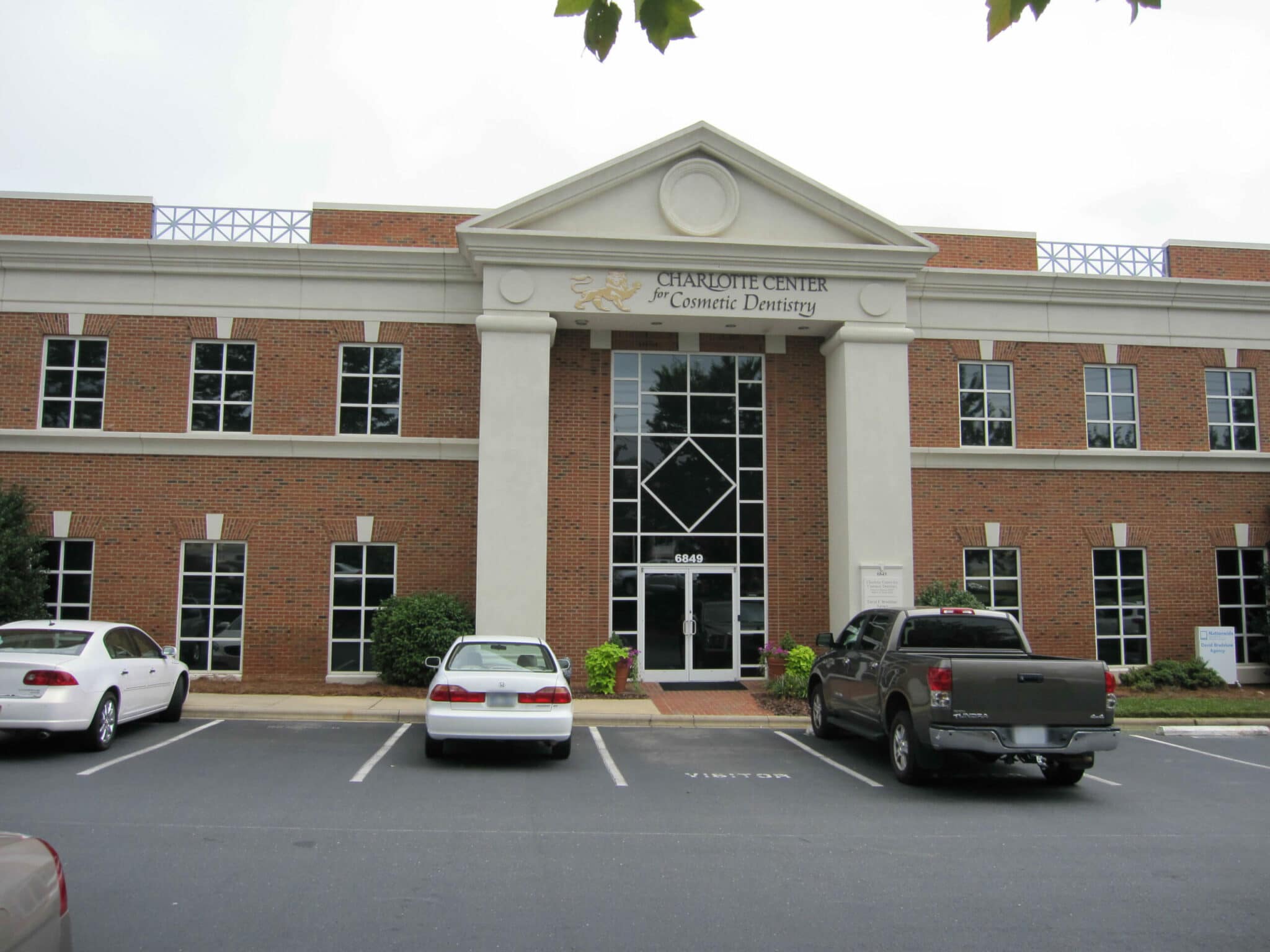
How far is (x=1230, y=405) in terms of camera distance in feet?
65.9

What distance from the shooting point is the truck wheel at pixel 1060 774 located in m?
10.3

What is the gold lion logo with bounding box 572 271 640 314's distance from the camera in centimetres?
1741

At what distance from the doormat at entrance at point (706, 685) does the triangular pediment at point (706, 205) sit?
7.71m

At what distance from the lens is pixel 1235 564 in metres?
19.8

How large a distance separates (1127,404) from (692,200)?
9.68 m

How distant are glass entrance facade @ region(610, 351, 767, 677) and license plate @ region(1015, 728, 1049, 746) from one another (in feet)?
29.6

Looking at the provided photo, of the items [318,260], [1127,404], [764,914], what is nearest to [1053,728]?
[764,914]

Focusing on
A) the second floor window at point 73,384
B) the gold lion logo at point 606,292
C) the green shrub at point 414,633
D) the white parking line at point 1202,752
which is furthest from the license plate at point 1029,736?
the second floor window at point 73,384

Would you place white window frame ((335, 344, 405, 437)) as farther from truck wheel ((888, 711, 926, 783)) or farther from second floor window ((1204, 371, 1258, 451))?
second floor window ((1204, 371, 1258, 451))

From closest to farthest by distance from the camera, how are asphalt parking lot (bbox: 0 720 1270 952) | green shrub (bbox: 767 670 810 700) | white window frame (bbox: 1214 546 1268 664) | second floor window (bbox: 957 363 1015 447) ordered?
asphalt parking lot (bbox: 0 720 1270 952)
green shrub (bbox: 767 670 810 700)
second floor window (bbox: 957 363 1015 447)
white window frame (bbox: 1214 546 1268 664)

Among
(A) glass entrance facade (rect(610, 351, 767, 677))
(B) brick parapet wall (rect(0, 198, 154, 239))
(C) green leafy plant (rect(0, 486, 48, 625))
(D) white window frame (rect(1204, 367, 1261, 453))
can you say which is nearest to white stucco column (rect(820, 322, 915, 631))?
(A) glass entrance facade (rect(610, 351, 767, 677))

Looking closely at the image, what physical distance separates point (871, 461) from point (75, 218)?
15.3 meters

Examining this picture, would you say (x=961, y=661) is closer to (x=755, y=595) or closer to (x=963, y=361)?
(x=755, y=595)

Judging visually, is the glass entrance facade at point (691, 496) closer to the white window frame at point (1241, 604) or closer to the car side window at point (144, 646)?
the car side window at point (144, 646)
